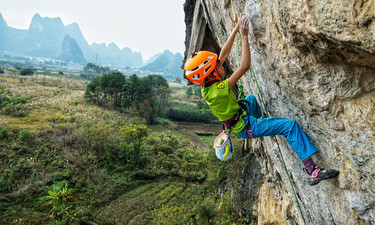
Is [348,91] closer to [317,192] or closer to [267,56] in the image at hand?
[267,56]

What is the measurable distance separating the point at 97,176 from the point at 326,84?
47.3 ft

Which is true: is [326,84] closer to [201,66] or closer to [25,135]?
[201,66]

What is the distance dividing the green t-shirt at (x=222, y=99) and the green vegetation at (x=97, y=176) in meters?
6.58

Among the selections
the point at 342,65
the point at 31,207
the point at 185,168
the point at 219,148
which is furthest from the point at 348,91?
the point at 185,168

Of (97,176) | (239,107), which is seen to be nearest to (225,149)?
(239,107)

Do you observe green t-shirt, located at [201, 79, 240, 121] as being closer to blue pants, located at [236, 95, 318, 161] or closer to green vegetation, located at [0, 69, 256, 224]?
blue pants, located at [236, 95, 318, 161]

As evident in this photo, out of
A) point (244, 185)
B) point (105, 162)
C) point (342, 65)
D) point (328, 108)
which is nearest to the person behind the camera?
point (342, 65)

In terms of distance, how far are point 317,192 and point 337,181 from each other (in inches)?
23.2

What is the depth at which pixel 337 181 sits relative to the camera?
2461 mm

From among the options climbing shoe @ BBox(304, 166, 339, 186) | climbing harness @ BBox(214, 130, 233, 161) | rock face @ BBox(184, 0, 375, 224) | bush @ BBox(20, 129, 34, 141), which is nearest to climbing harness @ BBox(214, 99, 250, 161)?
climbing harness @ BBox(214, 130, 233, 161)

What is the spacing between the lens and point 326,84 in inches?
84.9

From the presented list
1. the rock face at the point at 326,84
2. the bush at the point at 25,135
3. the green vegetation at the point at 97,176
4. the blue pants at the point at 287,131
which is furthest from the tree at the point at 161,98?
the rock face at the point at 326,84

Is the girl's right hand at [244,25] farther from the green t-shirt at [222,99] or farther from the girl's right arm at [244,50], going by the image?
the green t-shirt at [222,99]

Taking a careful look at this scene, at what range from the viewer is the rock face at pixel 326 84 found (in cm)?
167
